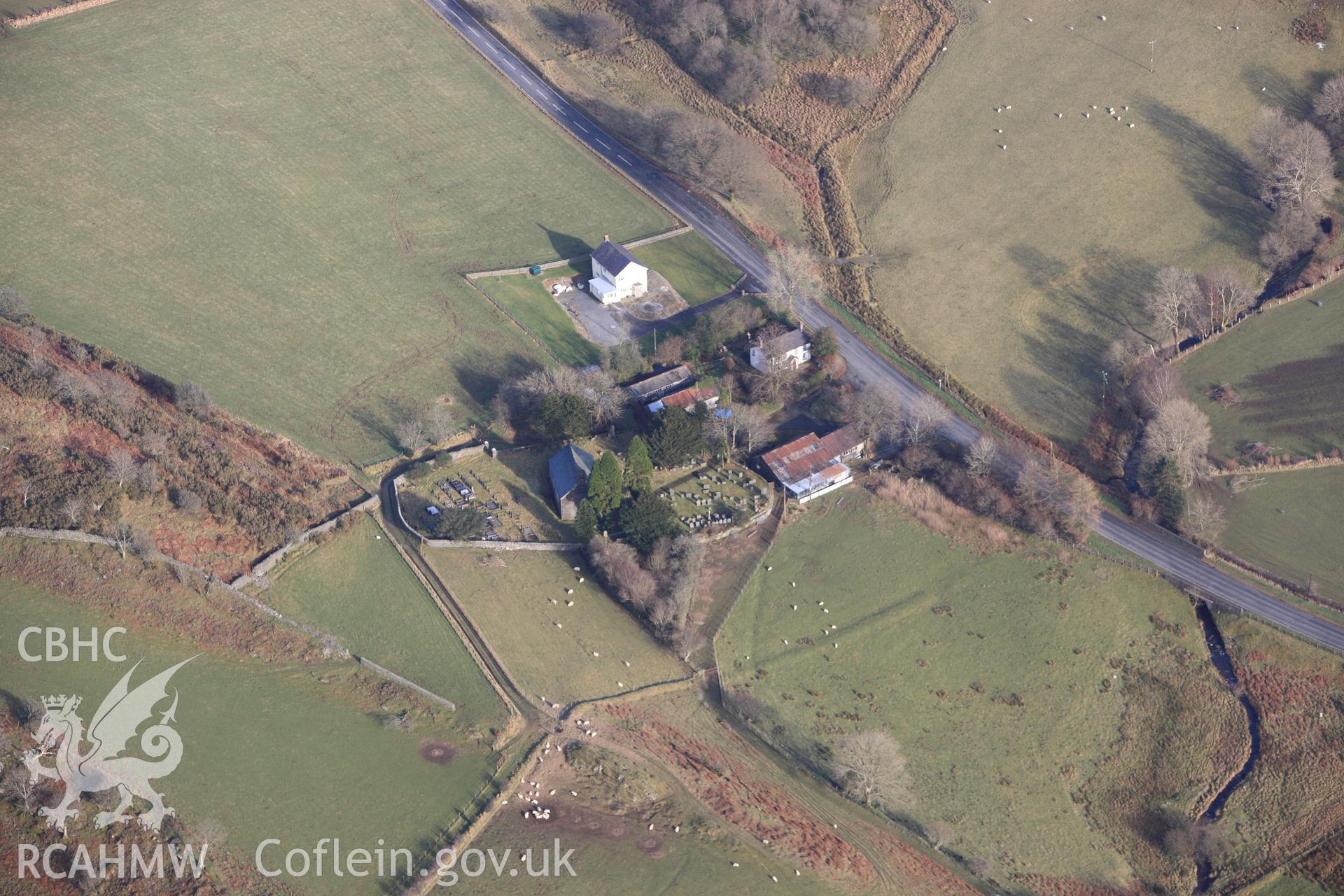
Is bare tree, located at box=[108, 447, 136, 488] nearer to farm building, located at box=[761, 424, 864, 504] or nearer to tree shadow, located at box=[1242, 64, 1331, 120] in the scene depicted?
farm building, located at box=[761, 424, 864, 504]

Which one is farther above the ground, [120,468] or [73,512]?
A: [120,468]

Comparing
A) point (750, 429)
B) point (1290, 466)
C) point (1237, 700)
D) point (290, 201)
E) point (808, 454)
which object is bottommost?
point (290, 201)

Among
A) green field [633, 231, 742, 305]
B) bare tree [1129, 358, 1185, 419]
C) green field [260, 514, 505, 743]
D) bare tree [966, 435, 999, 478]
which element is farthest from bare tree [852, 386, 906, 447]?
green field [260, 514, 505, 743]

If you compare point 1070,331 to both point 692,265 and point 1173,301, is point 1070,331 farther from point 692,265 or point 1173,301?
point 692,265

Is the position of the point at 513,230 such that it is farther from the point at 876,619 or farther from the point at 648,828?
the point at 648,828

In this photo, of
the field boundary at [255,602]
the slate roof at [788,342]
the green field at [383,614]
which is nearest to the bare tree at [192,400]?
the field boundary at [255,602]

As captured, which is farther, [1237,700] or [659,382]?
[659,382]

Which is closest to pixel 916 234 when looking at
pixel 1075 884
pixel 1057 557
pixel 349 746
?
pixel 1057 557

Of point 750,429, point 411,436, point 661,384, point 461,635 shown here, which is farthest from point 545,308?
point 461,635
